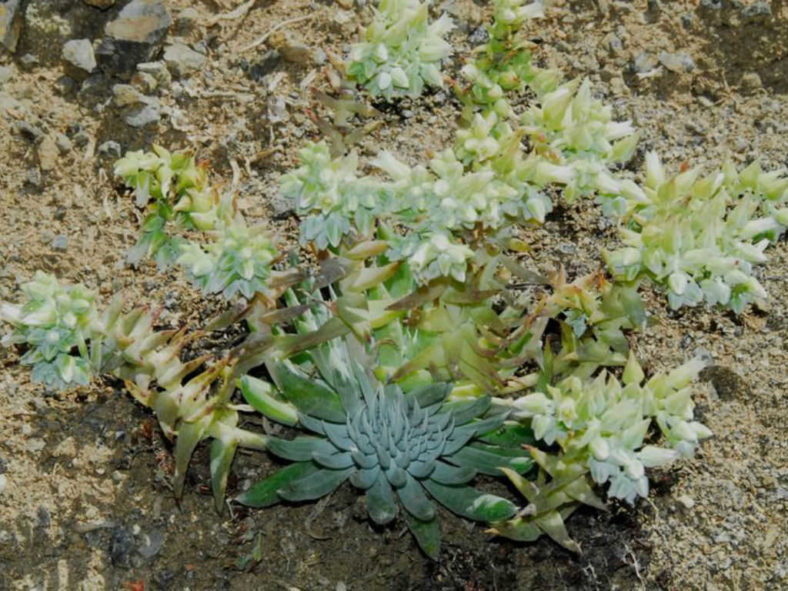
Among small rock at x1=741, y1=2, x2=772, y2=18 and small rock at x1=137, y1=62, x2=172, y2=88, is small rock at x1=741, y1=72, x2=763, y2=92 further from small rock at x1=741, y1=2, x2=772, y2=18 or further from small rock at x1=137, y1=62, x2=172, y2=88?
small rock at x1=137, y1=62, x2=172, y2=88

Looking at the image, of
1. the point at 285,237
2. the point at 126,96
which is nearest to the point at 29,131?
the point at 126,96

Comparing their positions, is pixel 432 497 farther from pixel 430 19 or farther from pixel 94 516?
pixel 430 19

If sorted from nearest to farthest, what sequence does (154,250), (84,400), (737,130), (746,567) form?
(154,250)
(746,567)
(84,400)
(737,130)

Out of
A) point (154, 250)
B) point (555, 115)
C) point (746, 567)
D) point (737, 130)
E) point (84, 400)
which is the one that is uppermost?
point (555, 115)

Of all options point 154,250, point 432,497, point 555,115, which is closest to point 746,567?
point 432,497

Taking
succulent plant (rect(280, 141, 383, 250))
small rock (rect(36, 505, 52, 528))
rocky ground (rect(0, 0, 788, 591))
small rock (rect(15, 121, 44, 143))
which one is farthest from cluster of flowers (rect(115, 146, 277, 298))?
small rock (rect(15, 121, 44, 143))

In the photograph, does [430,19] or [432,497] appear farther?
[430,19]
